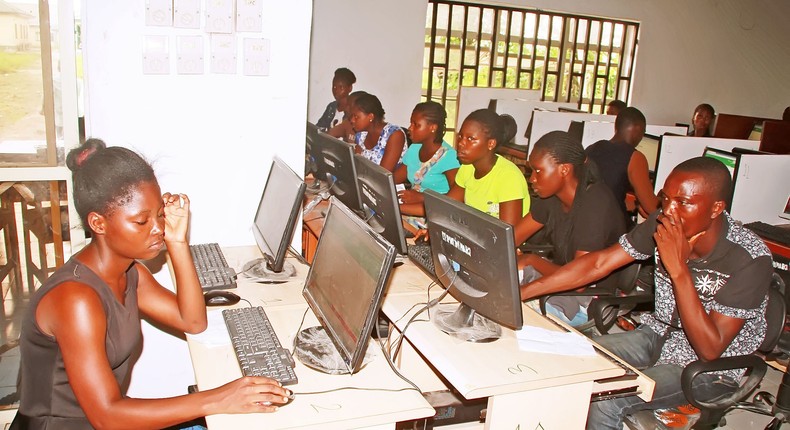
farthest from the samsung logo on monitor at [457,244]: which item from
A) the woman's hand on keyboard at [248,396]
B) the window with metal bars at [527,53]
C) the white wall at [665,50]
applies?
the window with metal bars at [527,53]

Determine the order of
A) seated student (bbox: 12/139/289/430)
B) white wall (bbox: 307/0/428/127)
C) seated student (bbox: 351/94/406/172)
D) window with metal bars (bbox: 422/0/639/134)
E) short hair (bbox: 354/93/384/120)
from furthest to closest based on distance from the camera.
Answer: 1. window with metal bars (bbox: 422/0/639/134)
2. white wall (bbox: 307/0/428/127)
3. short hair (bbox: 354/93/384/120)
4. seated student (bbox: 351/94/406/172)
5. seated student (bbox: 12/139/289/430)

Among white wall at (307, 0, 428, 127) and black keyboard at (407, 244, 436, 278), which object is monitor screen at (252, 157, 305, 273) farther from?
white wall at (307, 0, 428, 127)

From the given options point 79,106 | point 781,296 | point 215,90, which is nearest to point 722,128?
point 781,296

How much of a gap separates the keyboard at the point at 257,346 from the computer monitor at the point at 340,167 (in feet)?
2.68

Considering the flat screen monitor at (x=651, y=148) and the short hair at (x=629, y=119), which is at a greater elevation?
the short hair at (x=629, y=119)

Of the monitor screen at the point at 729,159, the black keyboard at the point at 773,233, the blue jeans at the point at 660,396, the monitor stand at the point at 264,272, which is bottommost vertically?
the blue jeans at the point at 660,396

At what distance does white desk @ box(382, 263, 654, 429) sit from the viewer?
1.67 m

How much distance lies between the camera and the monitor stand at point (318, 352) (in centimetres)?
170

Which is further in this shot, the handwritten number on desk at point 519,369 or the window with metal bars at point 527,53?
the window with metal bars at point 527,53

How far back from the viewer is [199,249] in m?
2.65

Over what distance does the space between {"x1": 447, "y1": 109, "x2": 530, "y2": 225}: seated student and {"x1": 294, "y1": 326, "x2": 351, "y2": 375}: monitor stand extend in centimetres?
137

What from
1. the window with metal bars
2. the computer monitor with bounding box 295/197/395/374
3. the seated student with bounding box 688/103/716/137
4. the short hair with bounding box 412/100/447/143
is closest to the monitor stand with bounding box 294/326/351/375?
the computer monitor with bounding box 295/197/395/374

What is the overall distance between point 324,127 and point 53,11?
3.72m

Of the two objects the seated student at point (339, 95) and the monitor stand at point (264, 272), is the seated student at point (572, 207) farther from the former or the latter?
the seated student at point (339, 95)
